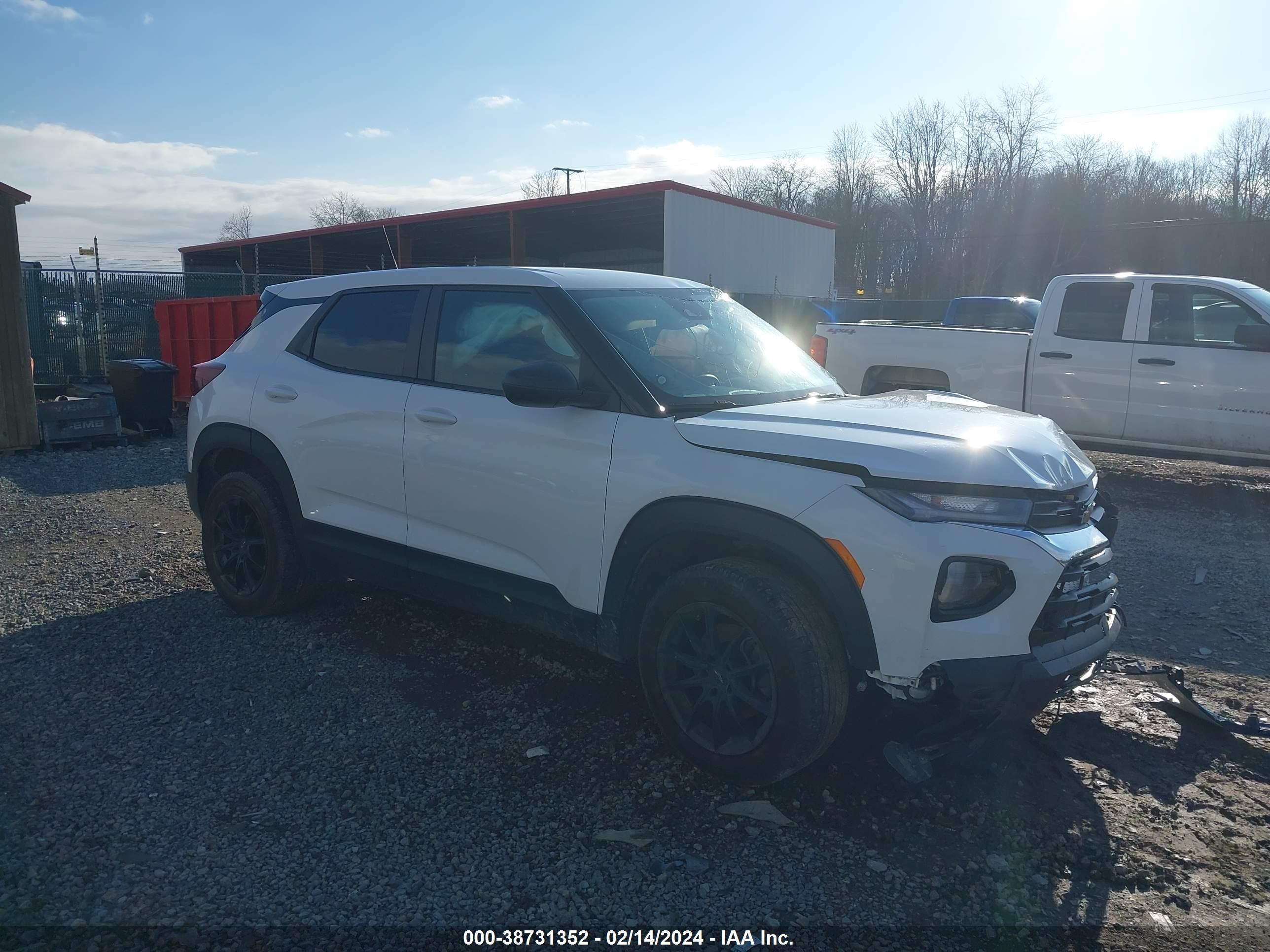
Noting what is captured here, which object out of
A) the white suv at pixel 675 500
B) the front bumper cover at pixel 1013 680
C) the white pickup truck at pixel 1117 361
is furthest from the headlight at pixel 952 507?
the white pickup truck at pixel 1117 361

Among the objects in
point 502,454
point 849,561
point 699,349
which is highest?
point 699,349

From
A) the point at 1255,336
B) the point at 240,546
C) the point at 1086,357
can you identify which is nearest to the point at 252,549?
the point at 240,546

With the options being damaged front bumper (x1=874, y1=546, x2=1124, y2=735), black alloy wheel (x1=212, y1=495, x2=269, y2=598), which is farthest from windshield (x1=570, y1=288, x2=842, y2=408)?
black alloy wheel (x1=212, y1=495, x2=269, y2=598)

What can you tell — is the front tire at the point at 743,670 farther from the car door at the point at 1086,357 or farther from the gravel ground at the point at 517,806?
the car door at the point at 1086,357

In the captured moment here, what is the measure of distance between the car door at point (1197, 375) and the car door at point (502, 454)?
23.0 feet

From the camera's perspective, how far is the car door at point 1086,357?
9031 mm

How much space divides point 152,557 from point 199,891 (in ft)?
14.4

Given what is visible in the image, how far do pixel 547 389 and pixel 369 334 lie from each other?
Answer: 61.2 inches

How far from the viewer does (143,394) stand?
1251cm

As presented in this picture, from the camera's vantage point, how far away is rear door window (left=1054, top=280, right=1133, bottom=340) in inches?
358

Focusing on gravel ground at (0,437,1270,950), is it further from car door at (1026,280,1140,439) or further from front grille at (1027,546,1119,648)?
car door at (1026,280,1140,439)

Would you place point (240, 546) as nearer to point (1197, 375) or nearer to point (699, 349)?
point (699, 349)

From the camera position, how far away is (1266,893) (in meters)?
2.92

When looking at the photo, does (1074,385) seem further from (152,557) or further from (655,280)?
(152,557)
